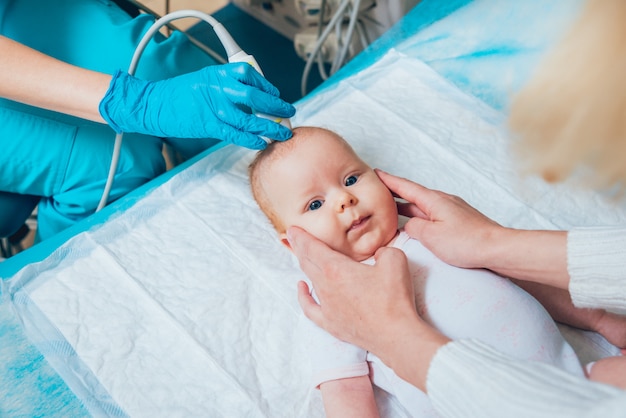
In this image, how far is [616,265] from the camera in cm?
81

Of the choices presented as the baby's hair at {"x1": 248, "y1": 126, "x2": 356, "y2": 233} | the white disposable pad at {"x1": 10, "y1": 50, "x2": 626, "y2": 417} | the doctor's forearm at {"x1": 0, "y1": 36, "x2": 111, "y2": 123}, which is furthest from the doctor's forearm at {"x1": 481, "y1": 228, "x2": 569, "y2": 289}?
the doctor's forearm at {"x1": 0, "y1": 36, "x2": 111, "y2": 123}

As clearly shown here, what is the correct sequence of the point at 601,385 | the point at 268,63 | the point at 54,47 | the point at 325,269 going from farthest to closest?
1. the point at 268,63
2. the point at 54,47
3. the point at 325,269
4. the point at 601,385

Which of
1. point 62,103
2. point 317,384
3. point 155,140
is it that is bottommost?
point 317,384

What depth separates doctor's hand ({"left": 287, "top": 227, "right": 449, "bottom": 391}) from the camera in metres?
0.77

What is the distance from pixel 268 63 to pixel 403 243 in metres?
1.48

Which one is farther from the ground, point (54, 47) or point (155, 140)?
point (54, 47)

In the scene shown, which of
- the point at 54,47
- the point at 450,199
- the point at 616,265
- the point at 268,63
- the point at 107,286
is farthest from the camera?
the point at 268,63

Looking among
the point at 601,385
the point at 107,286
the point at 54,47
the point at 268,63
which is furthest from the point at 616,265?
the point at 268,63

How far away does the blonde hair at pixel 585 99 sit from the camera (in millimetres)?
568

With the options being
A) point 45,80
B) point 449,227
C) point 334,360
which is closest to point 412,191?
point 449,227

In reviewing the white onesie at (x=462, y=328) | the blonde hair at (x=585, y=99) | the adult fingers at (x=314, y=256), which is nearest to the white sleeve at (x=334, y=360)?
the white onesie at (x=462, y=328)

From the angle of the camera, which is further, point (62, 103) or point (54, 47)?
point (54, 47)

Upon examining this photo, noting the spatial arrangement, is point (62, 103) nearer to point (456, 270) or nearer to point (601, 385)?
point (456, 270)

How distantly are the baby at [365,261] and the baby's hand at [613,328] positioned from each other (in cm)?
15
